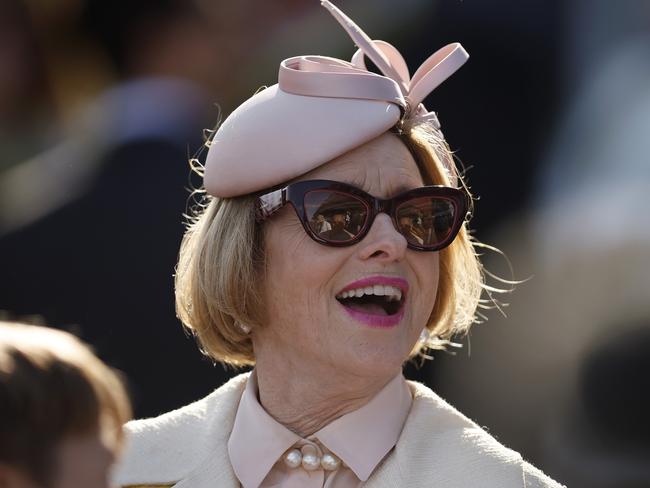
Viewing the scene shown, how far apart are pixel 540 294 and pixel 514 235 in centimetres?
30

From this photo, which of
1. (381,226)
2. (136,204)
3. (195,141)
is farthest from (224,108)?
(381,226)

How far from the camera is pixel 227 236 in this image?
3.21m

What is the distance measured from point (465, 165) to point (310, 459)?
6.05ft

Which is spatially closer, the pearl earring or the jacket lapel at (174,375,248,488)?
the jacket lapel at (174,375,248,488)

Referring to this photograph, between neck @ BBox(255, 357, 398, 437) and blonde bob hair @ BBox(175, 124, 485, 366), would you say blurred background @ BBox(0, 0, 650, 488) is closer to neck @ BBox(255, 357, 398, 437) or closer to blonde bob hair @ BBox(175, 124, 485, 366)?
blonde bob hair @ BBox(175, 124, 485, 366)

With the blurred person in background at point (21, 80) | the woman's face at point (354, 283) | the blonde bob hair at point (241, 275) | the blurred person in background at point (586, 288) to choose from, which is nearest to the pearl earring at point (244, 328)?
the blonde bob hair at point (241, 275)

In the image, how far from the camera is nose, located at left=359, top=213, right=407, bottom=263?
2957 millimetres

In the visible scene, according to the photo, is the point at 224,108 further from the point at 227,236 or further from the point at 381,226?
the point at 381,226

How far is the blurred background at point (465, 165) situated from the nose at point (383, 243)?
1050 mm

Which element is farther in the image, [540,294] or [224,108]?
[540,294]

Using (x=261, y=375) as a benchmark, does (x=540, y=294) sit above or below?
below

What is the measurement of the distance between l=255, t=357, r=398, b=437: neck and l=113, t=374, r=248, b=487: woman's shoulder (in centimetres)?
17

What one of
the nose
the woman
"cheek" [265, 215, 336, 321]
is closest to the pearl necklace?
the woman

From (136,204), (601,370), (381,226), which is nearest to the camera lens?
(381,226)
